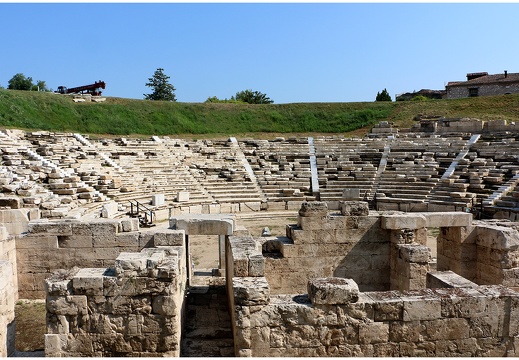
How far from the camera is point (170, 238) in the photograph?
816 centimetres

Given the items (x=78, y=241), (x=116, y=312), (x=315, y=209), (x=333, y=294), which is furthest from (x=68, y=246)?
(x=333, y=294)

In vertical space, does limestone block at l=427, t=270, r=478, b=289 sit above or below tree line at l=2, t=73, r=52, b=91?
below

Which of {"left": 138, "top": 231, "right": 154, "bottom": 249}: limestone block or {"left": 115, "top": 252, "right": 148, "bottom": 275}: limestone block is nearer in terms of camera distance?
{"left": 115, "top": 252, "right": 148, "bottom": 275}: limestone block

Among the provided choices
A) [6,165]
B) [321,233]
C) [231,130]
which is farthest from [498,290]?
[231,130]

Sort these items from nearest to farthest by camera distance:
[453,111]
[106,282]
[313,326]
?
1. [313,326]
2. [106,282]
3. [453,111]

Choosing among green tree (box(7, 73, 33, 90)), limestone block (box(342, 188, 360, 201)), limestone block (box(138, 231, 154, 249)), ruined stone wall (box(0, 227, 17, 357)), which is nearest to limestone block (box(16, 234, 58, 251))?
limestone block (box(138, 231, 154, 249))

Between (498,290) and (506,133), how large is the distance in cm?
2389

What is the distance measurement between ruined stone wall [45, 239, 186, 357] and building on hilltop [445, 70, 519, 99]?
49.6 m

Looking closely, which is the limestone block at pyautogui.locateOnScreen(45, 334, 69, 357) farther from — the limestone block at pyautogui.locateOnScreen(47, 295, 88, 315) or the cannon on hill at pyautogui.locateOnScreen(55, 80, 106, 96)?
the cannon on hill at pyautogui.locateOnScreen(55, 80, 106, 96)

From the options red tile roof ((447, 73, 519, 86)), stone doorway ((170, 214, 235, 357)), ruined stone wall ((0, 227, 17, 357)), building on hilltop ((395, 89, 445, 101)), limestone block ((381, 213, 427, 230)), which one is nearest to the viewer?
ruined stone wall ((0, 227, 17, 357))

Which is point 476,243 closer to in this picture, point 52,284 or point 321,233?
point 321,233

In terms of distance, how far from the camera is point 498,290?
5.52 metres

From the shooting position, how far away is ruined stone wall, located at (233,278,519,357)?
5.21m

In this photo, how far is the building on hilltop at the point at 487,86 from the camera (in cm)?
4551
